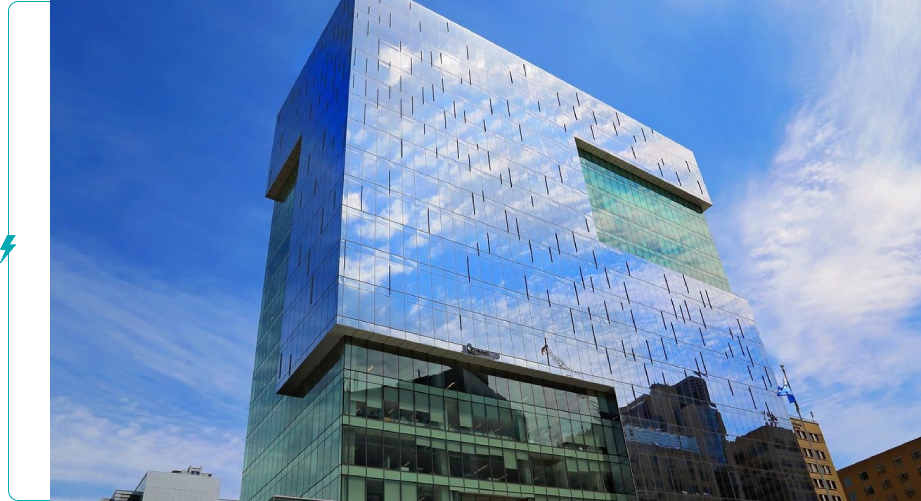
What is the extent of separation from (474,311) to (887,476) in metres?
131

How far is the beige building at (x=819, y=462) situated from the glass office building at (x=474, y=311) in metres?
81.5

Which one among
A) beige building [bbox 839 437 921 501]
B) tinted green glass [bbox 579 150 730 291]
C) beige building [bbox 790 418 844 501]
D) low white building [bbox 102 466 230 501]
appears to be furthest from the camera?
beige building [bbox 790 418 844 501]

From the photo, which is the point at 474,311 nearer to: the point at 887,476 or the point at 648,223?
the point at 648,223

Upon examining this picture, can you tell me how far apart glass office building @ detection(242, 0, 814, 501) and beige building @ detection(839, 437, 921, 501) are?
86.6m

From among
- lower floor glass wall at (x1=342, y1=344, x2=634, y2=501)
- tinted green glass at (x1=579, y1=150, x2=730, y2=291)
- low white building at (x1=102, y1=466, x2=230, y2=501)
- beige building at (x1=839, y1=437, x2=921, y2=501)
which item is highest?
tinted green glass at (x1=579, y1=150, x2=730, y2=291)

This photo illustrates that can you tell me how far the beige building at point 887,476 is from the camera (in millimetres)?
132250

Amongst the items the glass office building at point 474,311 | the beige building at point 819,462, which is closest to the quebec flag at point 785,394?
the glass office building at point 474,311

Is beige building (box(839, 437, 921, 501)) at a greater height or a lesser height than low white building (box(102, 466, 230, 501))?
lesser

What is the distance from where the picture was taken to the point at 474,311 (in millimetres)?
52562

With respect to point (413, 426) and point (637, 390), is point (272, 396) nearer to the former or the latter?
point (413, 426)

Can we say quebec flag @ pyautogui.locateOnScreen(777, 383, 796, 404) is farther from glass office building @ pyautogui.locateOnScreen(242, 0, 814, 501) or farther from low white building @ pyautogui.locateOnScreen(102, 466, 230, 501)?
low white building @ pyautogui.locateOnScreen(102, 466, 230, 501)

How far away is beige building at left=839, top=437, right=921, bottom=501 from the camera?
13225cm

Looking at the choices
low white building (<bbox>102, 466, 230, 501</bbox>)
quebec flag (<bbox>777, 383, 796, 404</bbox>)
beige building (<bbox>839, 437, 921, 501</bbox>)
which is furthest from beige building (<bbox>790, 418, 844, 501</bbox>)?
low white building (<bbox>102, 466, 230, 501</bbox>)

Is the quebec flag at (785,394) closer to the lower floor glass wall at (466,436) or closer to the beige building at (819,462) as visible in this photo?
the lower floor glass wall at (466,436)
